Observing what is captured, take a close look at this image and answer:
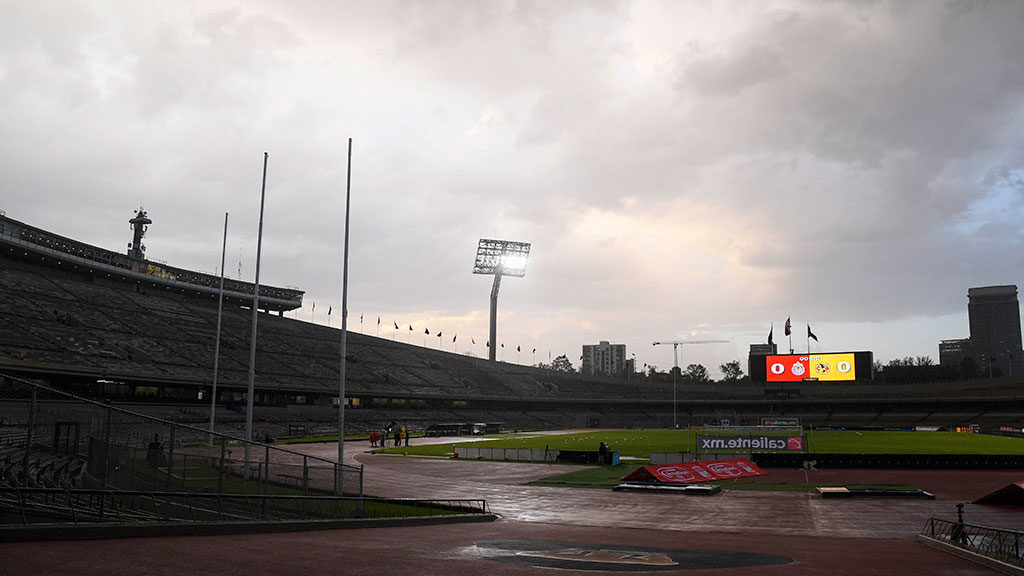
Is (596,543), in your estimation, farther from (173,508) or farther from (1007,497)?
(1007,497)

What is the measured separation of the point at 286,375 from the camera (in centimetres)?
8694

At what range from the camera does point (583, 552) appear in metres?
15.9

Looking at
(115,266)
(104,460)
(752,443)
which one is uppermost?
(115,266)

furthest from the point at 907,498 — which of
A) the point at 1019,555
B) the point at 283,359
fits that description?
the point at 283,359

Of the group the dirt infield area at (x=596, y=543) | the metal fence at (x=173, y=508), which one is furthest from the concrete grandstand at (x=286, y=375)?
the dirt infield area at (x=596, y=543)

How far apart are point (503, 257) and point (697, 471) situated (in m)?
88.9

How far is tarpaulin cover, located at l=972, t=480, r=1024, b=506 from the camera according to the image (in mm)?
24797

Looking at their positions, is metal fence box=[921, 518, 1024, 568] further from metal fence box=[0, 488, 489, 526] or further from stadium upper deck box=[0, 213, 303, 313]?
stadium upper deck box=[0, 213, 303, 313]

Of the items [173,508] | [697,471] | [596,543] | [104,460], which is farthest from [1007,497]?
[104,460]

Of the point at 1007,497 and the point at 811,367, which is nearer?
the point at 1007,497

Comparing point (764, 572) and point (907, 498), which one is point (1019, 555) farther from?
point (907, 498)

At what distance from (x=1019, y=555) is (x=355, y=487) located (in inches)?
972

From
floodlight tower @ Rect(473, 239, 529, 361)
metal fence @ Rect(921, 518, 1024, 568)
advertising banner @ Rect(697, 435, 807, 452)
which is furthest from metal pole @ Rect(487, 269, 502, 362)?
metal fence @ Rect(921, 518, 1024, 568)

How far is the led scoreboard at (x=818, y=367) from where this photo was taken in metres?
80.6
